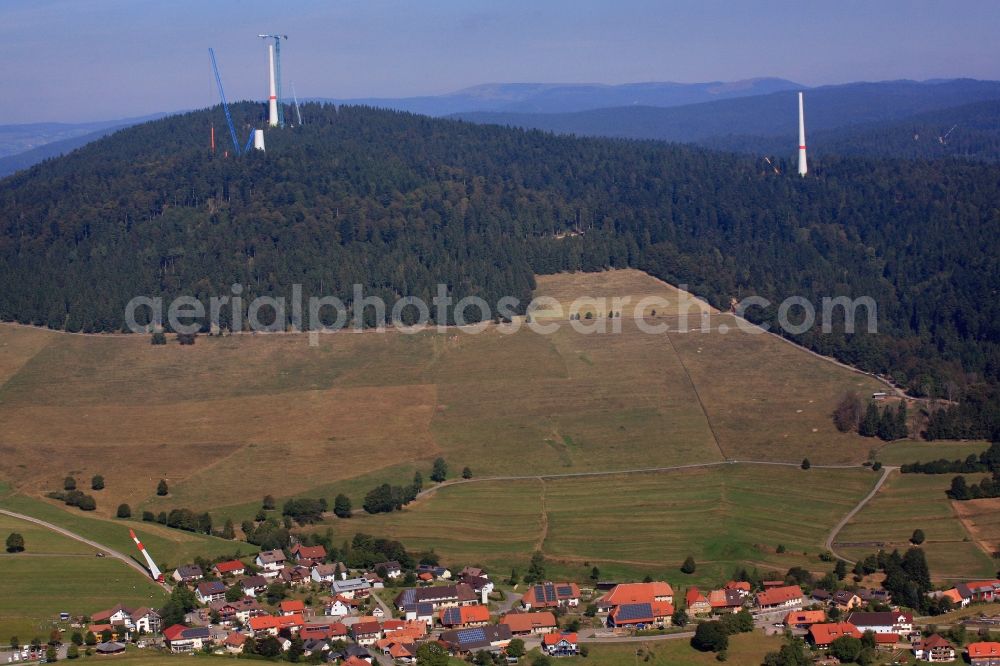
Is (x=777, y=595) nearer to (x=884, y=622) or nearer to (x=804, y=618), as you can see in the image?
(x=804, y=618)

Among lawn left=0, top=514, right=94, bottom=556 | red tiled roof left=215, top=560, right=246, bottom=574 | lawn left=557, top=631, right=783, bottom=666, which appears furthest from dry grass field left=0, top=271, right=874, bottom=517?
lawn left=557, top=631, right=783, bottom=666

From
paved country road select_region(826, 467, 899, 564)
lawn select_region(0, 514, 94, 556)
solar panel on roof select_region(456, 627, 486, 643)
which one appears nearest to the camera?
solar panel on roof select_region(456, 627, 486, 643)

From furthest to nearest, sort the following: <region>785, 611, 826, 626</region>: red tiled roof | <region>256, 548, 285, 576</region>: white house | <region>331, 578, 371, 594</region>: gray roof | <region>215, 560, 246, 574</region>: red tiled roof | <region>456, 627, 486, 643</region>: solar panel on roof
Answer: <region>256, 548, 285, 576</region>: white house, <region>215, 560, 246, 574</region>: red tiled roof, <region>331, 578, 371, 594</region>: gray roof, <region>785, 611, 826, 626</region>: red tiled roof, <region>456, 627, 486, 643</region>: solar panel on roof

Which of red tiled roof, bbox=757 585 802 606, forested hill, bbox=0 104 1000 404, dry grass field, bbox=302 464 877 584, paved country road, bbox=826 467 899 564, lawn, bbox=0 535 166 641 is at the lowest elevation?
paved country road, bbox=826 467 899 564

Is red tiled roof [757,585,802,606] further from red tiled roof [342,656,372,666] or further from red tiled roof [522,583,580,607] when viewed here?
red tiled roof [342,656,372,666]

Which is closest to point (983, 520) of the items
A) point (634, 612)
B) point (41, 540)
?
point (634, 612)

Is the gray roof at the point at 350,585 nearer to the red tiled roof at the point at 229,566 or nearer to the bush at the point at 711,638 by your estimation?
the red tiled roof at the point at 229,566
